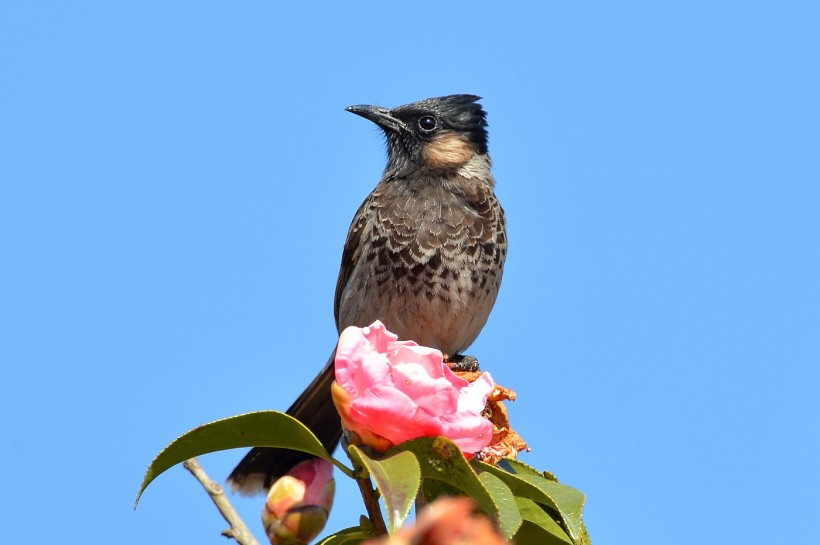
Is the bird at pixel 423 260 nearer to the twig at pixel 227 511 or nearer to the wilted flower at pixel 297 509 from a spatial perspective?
the wilted flower at pixel 297 509

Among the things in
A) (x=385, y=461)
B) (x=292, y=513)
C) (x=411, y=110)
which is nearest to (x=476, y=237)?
(x=411, y=110)

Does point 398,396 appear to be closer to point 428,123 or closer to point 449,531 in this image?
point 449,531

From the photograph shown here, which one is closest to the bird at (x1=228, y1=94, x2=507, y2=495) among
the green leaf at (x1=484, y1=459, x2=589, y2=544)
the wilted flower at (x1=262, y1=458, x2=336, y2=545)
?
the wilted flower at (x1=262, y1=458, x2=336, y2=545)

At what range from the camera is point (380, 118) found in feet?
22.6

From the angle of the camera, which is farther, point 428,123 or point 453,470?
point 428,123

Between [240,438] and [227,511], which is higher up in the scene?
[240,438]

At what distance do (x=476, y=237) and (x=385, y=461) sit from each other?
4.14m

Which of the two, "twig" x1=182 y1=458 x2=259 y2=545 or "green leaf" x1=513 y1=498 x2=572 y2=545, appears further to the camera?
"green leaf" x1=513 y1=498 x2=572 y2=545

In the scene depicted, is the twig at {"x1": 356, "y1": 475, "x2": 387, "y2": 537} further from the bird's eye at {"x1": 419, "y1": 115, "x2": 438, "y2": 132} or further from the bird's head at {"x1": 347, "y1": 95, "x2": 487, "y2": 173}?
the bird's eye at {"x1": 419, "y1": 115, "x2": 438, "y2": 132}

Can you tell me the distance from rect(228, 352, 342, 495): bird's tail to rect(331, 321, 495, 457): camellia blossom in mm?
2938

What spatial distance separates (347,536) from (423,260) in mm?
3839

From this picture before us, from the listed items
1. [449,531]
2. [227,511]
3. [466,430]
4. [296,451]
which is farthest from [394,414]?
[296,451]

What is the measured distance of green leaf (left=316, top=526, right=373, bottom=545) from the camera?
2.29 meters

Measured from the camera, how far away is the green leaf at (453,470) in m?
2.07
